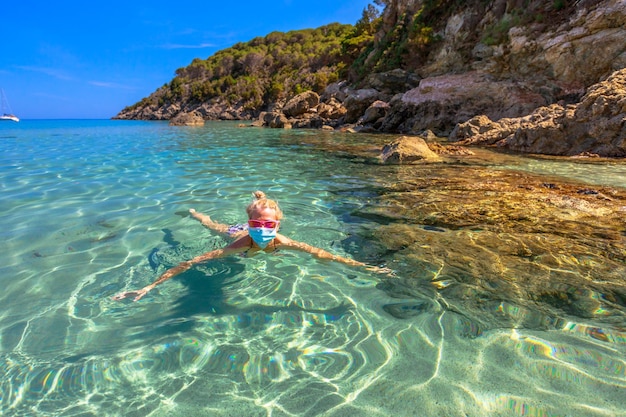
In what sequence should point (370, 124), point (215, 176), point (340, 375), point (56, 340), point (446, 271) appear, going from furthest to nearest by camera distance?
point (370, 124), point (215, 176), point (446, 271), point (56, 340), point (340, 375)

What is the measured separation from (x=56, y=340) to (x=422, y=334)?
8.27 feet

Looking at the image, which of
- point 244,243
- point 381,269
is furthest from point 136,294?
point 381,269

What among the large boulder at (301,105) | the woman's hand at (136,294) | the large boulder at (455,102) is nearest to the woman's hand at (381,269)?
the woman's hand at (136,294)

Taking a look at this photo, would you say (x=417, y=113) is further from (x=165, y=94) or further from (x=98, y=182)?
(x=165, y=94)

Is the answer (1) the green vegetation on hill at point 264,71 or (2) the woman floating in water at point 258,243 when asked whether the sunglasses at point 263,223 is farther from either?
(1) the green vegetation on hill at point 264,71

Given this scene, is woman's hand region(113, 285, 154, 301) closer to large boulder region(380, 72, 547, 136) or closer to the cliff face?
the cliff face

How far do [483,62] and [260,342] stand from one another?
2139 centimetres

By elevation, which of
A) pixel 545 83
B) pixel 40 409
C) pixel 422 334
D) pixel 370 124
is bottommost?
pixel 40 409

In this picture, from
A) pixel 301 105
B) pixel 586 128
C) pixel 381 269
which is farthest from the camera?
pixel 301 105

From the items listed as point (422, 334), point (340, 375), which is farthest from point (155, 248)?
point (422, 334)

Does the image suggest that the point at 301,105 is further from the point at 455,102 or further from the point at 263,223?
the point at 263,223

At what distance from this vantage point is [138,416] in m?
1.82

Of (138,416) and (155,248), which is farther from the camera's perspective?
(155,248)

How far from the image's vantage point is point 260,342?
235 centimetres
